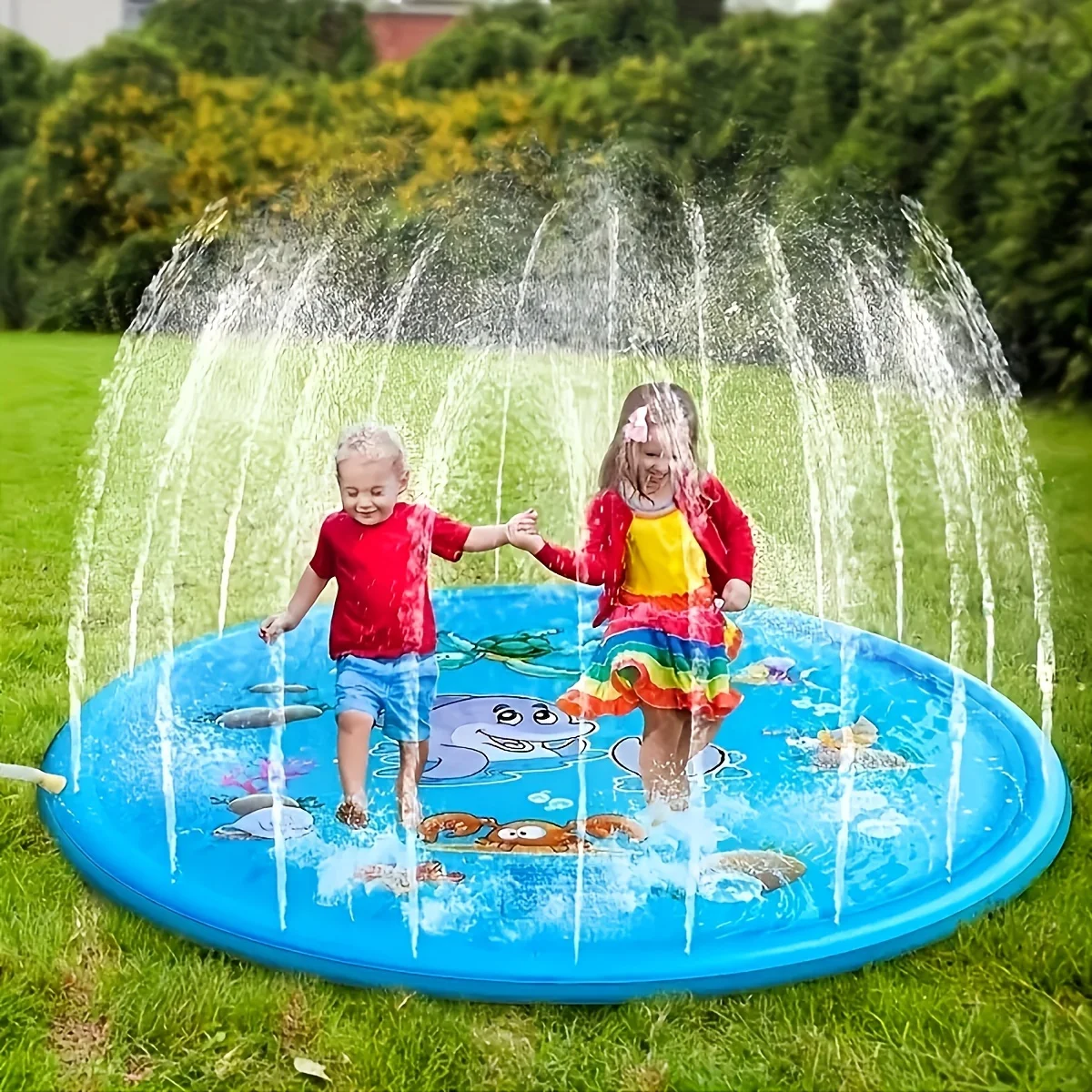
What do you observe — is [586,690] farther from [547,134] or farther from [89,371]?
[547,134]

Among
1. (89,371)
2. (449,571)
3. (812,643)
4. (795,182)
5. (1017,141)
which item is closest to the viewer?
(812,643)

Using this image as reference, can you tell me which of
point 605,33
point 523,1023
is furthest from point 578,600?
point 605,33

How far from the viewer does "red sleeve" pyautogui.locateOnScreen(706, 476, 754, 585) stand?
9.48 ft

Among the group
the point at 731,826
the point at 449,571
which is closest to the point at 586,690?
the point at 731,826

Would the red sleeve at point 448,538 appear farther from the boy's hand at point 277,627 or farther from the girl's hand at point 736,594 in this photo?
the girl's hand at point 736,594

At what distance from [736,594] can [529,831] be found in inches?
27.9

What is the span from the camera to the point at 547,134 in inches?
325

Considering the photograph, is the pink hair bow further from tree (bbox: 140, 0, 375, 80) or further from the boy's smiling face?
tree (bbox: 140, 0, 375, 80)

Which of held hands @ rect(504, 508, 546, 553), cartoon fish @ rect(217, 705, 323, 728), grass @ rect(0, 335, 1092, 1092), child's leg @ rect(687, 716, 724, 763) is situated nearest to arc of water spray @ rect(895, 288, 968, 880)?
grass @ rect(0, 335, 1092, 1092)

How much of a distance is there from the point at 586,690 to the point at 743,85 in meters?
6.39

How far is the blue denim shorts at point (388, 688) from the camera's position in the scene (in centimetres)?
279

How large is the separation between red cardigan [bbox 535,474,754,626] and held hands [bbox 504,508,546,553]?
0.19 metres

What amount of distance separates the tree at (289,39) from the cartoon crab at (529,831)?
254 inches

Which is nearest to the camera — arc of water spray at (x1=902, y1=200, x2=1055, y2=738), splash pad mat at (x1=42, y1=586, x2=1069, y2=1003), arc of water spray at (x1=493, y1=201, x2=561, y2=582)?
splash pad mat at (x1=42, y1=586, x2=1069, y2=1003)
